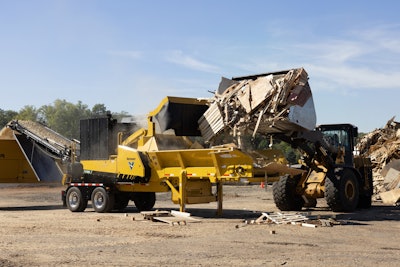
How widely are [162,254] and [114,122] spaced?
966 cm

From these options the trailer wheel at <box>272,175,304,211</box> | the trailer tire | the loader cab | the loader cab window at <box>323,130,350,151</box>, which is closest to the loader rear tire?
the loader cab

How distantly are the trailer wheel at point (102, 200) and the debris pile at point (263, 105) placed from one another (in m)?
4.27

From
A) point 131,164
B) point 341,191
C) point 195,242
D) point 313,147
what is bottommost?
point 195,242

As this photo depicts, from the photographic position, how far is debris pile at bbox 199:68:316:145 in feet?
49.0

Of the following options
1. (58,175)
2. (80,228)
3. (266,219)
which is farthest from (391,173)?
(80,228)

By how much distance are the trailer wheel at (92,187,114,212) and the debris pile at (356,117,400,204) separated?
37.9ft

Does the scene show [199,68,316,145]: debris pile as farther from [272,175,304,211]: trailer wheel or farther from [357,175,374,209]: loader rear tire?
[357,175,374,209]: loader rear tire

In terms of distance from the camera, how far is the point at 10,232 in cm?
1305

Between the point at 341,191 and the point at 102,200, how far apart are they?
7.75 metres

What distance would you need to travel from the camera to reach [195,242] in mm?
11297

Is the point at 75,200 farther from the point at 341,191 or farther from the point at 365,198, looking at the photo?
the point at 365,198

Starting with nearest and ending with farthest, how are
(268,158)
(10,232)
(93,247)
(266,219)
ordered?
(93,247) < (10,232) < (266,219) < (268,158)

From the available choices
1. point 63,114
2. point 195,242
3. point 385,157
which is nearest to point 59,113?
point 63,114

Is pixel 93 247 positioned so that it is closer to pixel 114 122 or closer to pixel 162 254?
pixel 162 254
